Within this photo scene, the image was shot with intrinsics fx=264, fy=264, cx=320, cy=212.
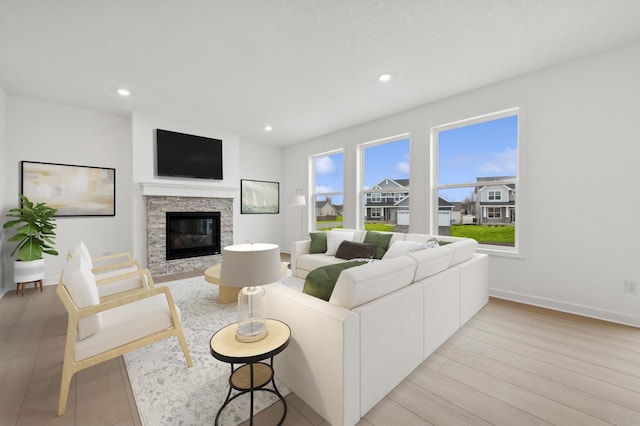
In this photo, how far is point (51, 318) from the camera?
9.62ft

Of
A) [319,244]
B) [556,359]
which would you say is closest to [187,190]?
[319,244]

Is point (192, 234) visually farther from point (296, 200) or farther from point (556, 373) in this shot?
point (556, 373)

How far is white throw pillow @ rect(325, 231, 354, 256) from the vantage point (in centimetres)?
438

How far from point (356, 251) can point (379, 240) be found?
420 millimetres

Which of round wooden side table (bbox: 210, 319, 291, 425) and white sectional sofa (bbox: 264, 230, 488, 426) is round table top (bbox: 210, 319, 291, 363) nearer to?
round wooden side table (bbox: 210, 319, 291, 425)

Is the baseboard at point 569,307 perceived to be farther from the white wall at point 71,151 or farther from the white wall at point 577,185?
the white wall at point 71,151

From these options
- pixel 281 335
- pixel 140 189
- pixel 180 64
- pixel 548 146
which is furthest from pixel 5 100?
pixel 548 146

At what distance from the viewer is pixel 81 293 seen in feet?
5.65

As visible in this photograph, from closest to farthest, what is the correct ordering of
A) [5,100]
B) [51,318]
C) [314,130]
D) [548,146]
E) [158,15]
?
1. [158,15]
2. [51,318]
3. [548,146]
4. [5,100]
5. [314,130]

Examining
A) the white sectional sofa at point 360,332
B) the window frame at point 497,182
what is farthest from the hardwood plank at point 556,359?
the window frame at point 497,182

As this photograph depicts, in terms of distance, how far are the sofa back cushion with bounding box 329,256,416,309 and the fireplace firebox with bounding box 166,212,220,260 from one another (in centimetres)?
441

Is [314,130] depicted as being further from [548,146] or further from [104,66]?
[548,146]

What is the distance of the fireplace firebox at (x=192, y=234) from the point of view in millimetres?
5000

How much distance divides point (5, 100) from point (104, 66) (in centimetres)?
214
